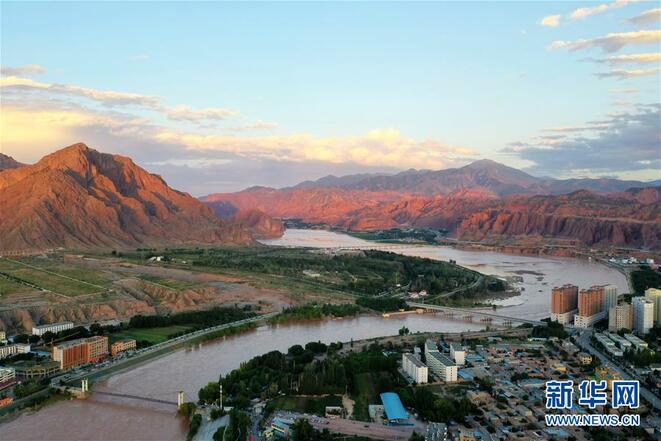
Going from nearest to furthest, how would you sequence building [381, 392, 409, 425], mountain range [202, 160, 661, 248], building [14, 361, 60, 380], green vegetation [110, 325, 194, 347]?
building [381, 392, 409, 425] → building [14, 361, 60, 380] → green vegetation [110, 325, 194, 347] → mountain range [202, 160, 661, 248]

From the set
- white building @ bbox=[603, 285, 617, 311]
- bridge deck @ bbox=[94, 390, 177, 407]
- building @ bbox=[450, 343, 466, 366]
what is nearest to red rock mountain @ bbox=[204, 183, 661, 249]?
white building @ bbox=[603, 285, 617, 311]

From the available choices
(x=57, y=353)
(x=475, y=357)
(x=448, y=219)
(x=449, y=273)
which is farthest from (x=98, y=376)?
(x=448, y=219)

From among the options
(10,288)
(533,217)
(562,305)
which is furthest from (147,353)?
(533,217)

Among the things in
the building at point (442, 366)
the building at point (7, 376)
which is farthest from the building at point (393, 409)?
the building at point (7, 376)

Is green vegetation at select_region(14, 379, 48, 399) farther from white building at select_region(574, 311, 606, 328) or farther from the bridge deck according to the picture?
white building at select_region(574, 311, 606, 328)

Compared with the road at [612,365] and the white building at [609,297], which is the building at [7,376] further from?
the white building at [609,297]

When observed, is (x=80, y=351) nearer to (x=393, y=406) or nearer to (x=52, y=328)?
(x=52, y=328)
